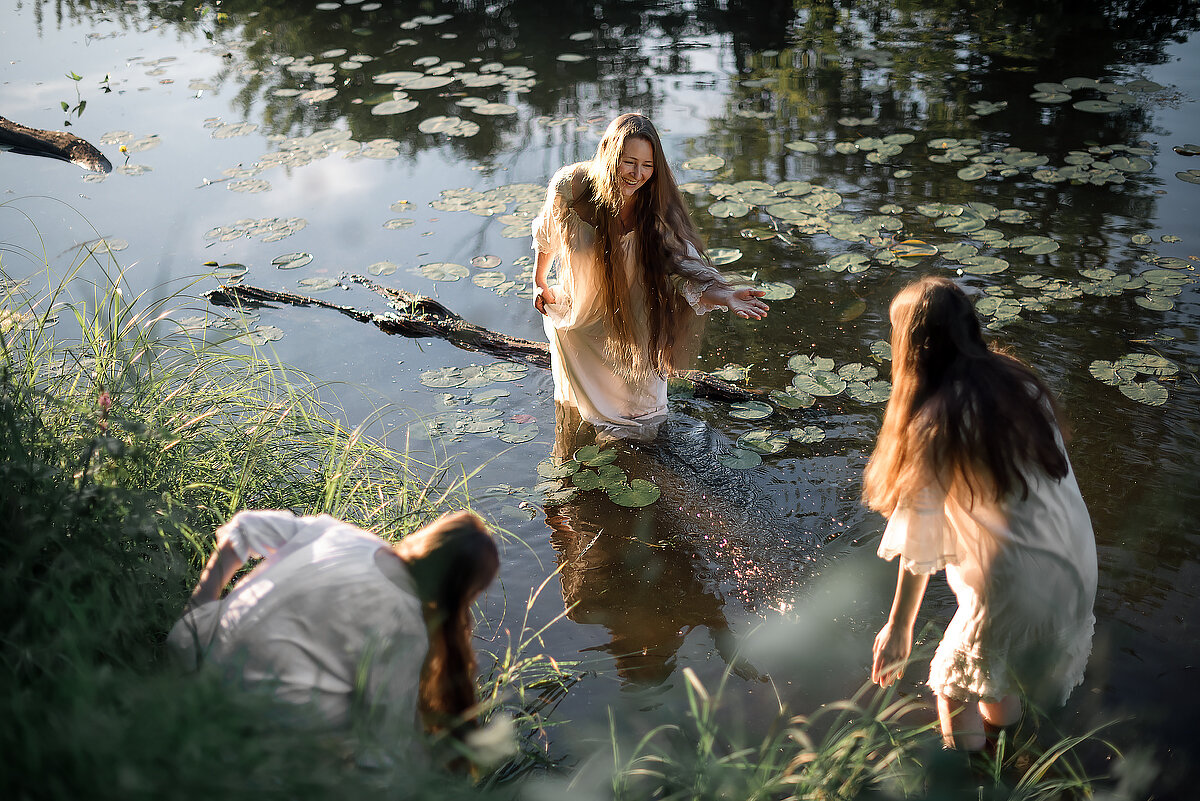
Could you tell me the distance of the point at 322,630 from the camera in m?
1.84

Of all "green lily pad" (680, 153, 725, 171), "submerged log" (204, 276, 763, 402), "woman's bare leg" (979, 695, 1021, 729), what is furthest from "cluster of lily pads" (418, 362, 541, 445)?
"green lily pad" (680, 153, 725, 171)

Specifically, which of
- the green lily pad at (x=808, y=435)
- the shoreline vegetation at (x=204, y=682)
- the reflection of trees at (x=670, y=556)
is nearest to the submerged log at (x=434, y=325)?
the green lily pad at (x=808, y=435)

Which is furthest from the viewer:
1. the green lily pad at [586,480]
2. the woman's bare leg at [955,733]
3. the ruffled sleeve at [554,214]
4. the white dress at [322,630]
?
the green lily pad at [586,480]

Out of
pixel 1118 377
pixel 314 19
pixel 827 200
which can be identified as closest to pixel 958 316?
pixel 1118 377

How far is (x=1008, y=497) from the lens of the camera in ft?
7.21

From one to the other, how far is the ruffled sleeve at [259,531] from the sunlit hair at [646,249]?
2.01 meters

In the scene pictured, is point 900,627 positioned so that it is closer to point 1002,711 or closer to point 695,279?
point 1002,711

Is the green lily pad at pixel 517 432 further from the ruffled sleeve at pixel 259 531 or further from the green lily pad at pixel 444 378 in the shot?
the ruffled sleeve at pixel 259 531

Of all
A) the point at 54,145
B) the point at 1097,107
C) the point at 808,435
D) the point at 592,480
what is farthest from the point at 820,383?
the point at 54,145

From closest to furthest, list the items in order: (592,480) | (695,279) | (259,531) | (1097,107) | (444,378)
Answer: (259,531)
(695,279)
(592,480)
(444,378)
(1097,107)

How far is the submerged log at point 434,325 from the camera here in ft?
14.1

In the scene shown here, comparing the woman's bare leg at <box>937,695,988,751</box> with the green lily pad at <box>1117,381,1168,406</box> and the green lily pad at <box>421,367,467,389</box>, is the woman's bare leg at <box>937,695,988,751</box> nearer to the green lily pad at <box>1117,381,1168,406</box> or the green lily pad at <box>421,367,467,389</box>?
the green lily pad at <box>1117,381,1168,406</box>

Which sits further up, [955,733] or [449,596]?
[449,596]

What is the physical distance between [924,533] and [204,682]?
5.62 feet
